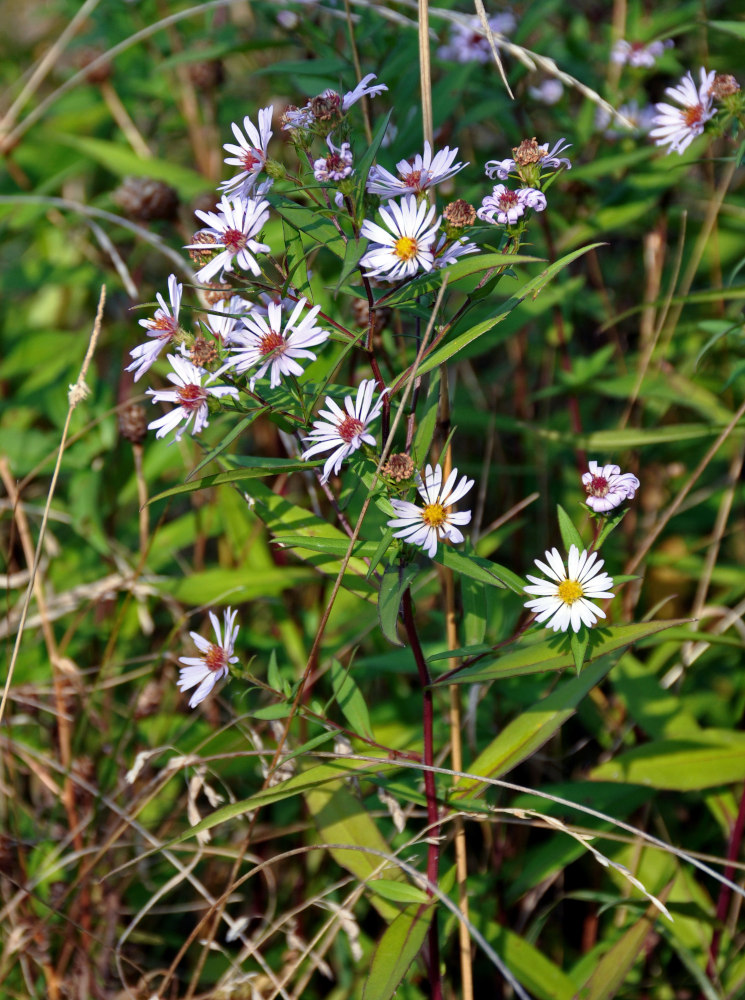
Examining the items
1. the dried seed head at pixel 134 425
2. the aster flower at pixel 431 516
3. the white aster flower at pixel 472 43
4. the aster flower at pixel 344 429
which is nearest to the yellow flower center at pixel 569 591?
the aster flower at pixel 431 516

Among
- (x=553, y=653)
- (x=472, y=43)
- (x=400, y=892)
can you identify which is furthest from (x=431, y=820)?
(x=472, y=43)

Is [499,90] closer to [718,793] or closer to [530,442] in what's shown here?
[530,442]

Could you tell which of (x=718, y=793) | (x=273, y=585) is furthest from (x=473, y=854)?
(x=273, y=585)

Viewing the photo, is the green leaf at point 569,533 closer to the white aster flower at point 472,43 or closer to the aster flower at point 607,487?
the aster flower at point 607,487

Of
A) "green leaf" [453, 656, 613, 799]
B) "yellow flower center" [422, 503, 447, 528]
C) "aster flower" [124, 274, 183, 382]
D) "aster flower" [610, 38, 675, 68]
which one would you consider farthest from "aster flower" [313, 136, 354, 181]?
"aster flower" [610, 38, 675, 68]

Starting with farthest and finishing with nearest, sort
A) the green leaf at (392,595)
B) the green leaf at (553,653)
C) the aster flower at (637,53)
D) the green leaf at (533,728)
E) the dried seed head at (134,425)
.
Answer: the aster flower at (637,53), the dried seed head at (134,425), the green leaf at (533,728), the green leaf at (553,653), the green leaf at (392,595)
